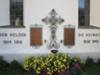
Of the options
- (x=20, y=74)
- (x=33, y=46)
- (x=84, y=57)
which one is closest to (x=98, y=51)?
(x=84, y=57)

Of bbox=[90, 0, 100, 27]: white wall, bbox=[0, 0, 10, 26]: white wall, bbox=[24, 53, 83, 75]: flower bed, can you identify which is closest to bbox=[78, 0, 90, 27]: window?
bbox=[90, 0, 100, 27]: white wall

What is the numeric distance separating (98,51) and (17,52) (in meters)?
3.19

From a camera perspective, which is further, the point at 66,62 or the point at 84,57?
the point at 84,57

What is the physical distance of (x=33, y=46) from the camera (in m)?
13.1

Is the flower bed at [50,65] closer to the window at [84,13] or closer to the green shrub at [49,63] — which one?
the green shrub at [49,63]

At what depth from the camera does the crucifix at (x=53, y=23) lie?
1313 cm

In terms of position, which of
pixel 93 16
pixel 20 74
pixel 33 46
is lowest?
pixel 20 74

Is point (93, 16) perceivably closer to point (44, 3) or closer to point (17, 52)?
point (44, 3)

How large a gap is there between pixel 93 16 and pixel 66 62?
2693 millimetres

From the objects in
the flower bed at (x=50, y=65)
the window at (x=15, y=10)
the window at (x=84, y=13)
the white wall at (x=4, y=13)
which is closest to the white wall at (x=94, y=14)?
the window at (x=84, y=13)

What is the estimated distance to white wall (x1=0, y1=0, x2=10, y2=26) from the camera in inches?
512

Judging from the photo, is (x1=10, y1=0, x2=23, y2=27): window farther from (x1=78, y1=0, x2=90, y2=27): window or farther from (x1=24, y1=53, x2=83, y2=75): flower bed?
(x1=78, y1=0, x2=90, y2=27): window

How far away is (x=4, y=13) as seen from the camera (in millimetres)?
13039

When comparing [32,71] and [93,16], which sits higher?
[93,16]
